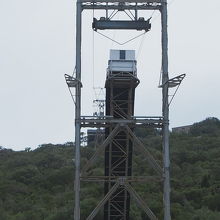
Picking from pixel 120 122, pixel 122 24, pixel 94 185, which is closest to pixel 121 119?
pixel 120 122

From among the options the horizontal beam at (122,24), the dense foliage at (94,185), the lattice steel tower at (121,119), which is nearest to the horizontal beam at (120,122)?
the lattice steel tower at (121,119)

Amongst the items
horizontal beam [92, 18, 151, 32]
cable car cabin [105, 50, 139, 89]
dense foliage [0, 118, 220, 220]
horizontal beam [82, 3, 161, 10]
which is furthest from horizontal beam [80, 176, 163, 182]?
dense foliage [0, 118, 220, 220]

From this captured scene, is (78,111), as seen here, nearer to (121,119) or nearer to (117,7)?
(121,119)

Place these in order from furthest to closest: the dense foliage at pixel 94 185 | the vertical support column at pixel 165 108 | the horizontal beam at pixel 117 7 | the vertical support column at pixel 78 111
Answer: the dense foliage at pixel 94 185, the horizontal beam at pixel 117 7, the vertical support column at pixel 165 108, the vertical support column at pixel 78 111

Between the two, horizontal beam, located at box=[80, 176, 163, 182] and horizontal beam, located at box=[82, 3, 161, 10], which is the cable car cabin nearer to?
horizontal beam, located at box=[82, 3, 161, 10]

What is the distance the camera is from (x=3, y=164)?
65062 millimetres

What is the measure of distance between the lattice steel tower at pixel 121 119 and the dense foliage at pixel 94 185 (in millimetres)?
14939

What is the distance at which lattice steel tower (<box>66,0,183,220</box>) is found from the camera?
795 inches

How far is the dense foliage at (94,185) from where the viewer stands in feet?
132

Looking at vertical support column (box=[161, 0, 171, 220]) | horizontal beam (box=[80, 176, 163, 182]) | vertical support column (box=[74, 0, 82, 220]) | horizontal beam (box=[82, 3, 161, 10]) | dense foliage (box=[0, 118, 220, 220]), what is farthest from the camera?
dense foliage (box=[0, 118, 220, 220])

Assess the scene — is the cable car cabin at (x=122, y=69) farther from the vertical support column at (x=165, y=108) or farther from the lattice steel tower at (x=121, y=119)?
the vertical support column at (x=165, y=108)

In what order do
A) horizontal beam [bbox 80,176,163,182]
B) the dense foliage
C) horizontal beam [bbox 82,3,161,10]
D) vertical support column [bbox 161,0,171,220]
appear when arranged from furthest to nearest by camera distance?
the dense foliage < horizontal beam [bbox 82,3,161,10] < vertical support column [bbox 161,0,171,220] < horizontal beam [bbox 80,176,163,182]

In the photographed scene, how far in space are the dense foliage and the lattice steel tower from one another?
49.0 ft

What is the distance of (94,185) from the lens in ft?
159
